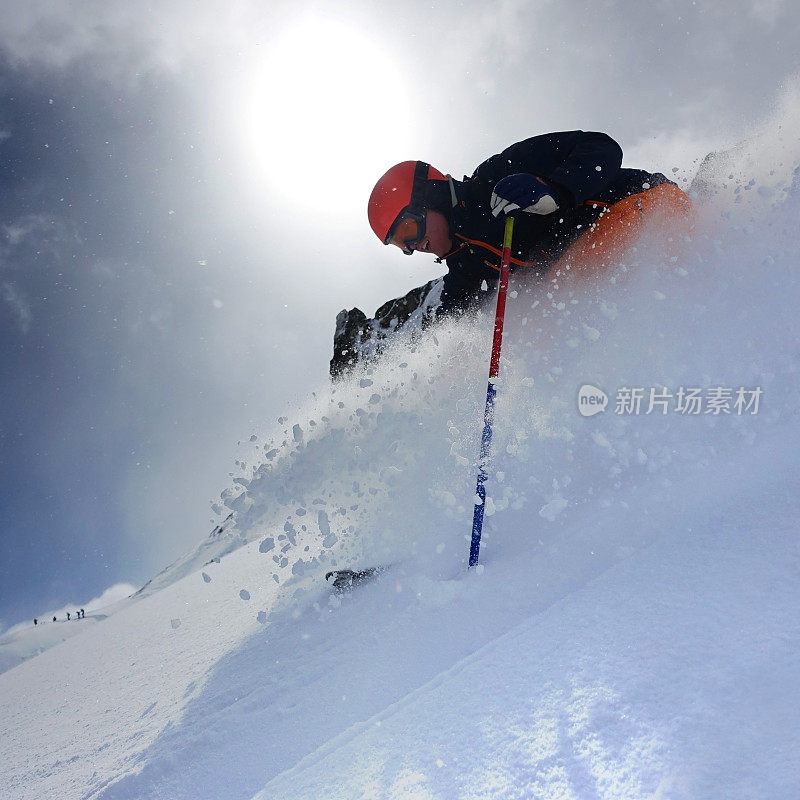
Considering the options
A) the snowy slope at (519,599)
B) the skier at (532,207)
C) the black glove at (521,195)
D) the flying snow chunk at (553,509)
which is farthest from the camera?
the skier at (532,207)

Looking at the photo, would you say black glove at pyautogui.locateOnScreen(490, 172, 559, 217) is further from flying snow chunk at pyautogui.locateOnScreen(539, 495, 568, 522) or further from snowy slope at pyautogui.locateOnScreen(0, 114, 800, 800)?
flying snow chunk at pyautogui.locateOnScreen(539, 495, 568, 522)

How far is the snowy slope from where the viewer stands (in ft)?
4.32

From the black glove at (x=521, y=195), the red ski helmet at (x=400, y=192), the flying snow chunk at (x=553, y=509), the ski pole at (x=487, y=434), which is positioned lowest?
the flying snow chunk at (x=553, y=509)

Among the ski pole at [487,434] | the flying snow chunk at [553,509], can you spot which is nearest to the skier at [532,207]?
the ski pole at [487,434]

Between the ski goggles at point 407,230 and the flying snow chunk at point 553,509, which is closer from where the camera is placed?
the flying snow chunk at point 553,509

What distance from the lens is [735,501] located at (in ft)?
7.04

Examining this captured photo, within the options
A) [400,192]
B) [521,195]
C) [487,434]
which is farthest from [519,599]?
[400,192]

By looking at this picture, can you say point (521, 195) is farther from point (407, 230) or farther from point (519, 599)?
point (519, 599)

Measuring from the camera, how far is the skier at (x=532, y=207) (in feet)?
13.0

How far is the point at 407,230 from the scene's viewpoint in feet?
16.0

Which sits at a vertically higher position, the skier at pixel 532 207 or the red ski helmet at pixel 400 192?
the red ski helmet at pixel 400 192

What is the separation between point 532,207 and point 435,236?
51.0 inches

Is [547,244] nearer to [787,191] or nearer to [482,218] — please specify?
[482,218]

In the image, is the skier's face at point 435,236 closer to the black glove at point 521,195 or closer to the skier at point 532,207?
the skier at point 532,207
